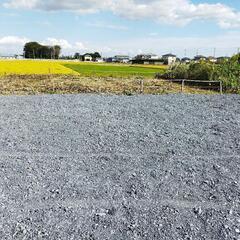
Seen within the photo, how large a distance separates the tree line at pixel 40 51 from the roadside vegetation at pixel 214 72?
95.6m

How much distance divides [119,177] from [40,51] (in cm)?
13116

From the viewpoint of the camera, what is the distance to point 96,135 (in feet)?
28.7

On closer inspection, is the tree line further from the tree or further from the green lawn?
the green lawn

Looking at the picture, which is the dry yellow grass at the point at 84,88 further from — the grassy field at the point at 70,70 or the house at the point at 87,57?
the house at the point at 87,57

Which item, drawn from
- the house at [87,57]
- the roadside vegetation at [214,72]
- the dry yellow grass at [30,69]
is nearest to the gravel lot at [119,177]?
the roadside vegetation at [214,72]

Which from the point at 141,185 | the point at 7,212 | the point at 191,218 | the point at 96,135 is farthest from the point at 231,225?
the point at 96,135

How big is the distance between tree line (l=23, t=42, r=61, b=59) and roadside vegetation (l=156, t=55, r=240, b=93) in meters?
95.6

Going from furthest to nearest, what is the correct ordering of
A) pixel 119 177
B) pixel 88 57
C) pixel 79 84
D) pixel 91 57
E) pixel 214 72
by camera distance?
pixel 91 57 → pixel 88 57 → pixel 214 72 → pixel 79 84 → pixel 119 177

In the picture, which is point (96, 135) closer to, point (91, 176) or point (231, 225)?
point (91, 176)

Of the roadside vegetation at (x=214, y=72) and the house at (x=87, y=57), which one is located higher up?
the roadside vegetation at (x=214, y=72)

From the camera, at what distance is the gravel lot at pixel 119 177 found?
14.8 feet

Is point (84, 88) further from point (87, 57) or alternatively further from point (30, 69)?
point (87, 57)

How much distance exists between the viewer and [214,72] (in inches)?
1115

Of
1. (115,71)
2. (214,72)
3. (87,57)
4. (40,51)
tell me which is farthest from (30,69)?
(87,57)
